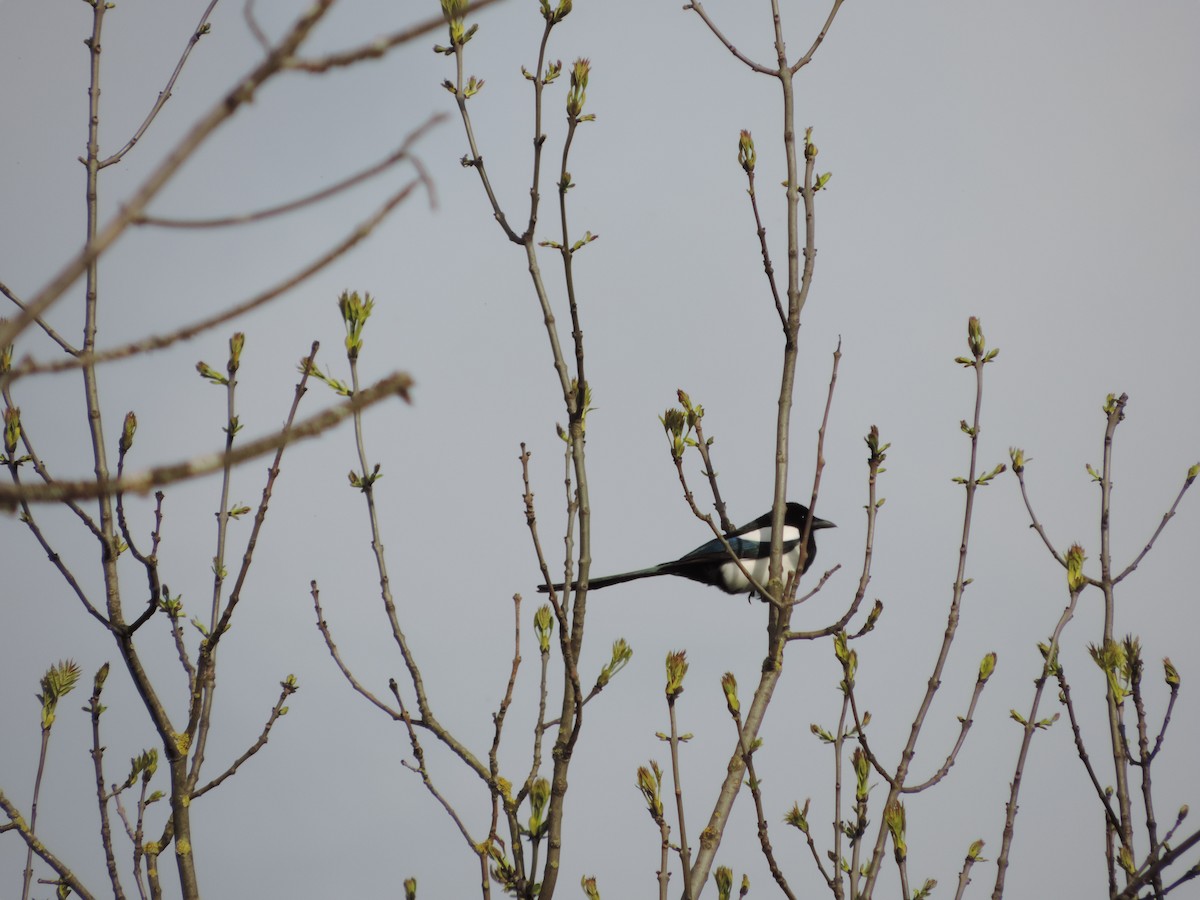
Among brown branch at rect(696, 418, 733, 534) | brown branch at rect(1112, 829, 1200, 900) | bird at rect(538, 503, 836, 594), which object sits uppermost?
bird at rect(538, 503, 836, 594)

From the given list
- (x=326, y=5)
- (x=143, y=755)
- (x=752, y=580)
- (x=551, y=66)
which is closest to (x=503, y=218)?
(x=551, y=66)

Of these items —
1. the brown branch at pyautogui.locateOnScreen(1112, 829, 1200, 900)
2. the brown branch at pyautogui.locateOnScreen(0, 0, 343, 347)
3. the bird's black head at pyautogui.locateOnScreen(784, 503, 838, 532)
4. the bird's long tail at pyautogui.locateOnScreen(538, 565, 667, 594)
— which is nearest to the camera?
the brown branch at pyautogui.locateOnScreen(0, 0, 343, 347)

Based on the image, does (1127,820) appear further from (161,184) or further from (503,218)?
(161,184)

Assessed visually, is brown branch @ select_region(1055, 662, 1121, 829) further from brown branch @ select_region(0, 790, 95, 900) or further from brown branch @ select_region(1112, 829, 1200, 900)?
brown branch @ select_region(0, 790, 95, 900)

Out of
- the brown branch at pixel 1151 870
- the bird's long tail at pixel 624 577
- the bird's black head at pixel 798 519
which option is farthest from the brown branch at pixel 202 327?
the bird's black head at pixel 798 519

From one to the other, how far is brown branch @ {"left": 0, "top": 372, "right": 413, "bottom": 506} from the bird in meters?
7.49

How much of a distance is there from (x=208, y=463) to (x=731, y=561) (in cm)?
791

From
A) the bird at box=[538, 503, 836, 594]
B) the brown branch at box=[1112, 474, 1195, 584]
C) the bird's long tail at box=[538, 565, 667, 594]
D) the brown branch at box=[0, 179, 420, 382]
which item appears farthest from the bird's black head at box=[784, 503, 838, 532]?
the brown branch at box=[0, 179, 420, 382]

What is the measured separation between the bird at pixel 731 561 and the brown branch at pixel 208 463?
749 cm

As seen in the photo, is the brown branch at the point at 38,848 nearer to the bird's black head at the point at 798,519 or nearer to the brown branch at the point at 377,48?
the brown branch at the point at 377,48

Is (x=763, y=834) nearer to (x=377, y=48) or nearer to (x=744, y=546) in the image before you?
(x=377, y=48)

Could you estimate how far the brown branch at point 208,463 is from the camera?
901mm

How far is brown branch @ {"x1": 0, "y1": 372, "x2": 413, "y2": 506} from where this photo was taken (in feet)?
2.96

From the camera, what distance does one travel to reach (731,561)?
8.70 metres
